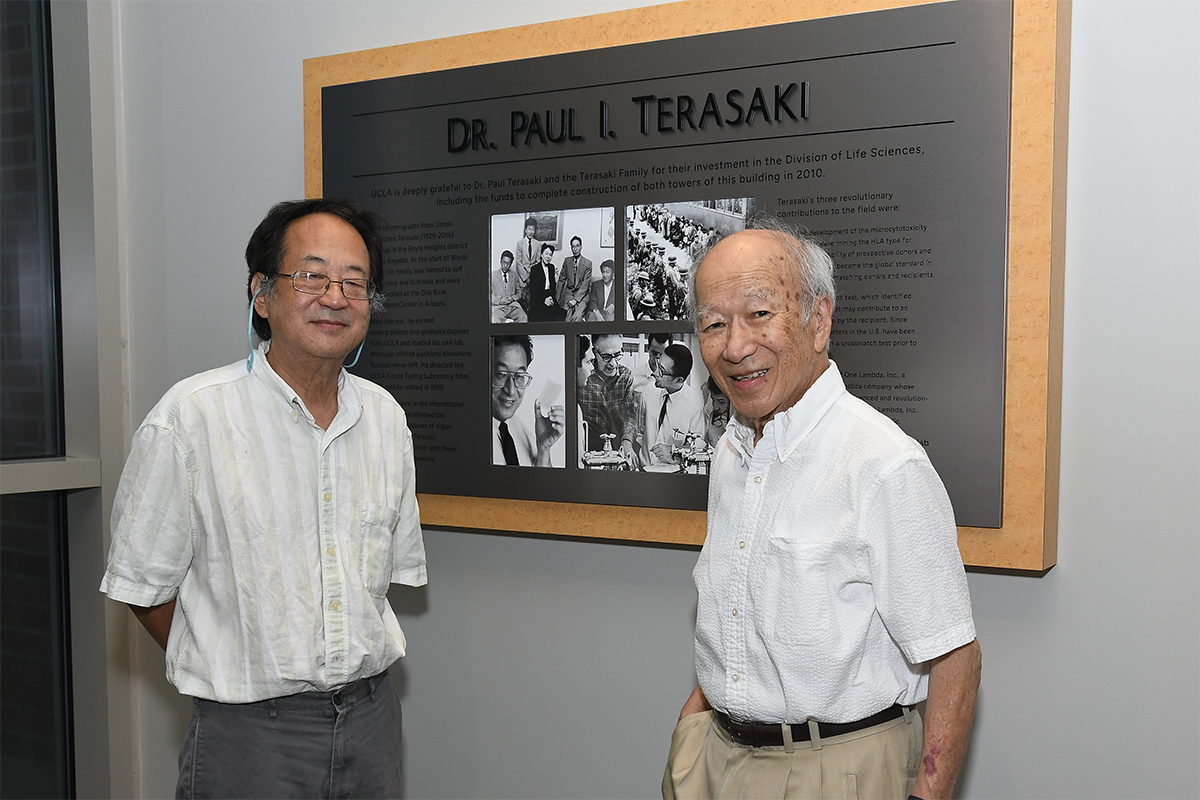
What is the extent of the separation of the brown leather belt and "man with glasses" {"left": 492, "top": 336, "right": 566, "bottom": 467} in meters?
1.06

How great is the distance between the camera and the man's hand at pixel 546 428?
2.56 meters

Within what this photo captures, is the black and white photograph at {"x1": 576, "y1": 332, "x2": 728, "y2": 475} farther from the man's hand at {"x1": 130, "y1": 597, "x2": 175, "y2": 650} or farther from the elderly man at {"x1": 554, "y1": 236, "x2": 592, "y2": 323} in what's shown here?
the man's hand at {"x1": 130, "y1": 597, "x2": 175, "y2": 650}

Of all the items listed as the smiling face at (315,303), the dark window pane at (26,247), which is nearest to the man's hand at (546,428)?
the smiling face at (315,303)

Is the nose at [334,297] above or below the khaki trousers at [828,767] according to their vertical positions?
above

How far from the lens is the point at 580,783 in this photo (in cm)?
269

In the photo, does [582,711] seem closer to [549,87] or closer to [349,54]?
[549,87]

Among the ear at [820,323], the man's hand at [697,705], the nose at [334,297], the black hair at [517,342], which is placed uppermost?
the nose at [334,297]

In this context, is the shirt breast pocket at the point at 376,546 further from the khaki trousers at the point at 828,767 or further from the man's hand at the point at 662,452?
the khaki trousers at the point at 828,767

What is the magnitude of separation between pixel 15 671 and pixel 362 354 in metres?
1.64

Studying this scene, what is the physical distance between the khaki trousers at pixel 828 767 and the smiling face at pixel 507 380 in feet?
3.86

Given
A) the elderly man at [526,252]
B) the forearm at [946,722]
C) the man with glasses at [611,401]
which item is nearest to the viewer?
the forearm at [946,722]

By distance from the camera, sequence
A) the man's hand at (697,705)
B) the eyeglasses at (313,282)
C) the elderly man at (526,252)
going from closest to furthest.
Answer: the man's hand at (697,705) → the eyeglasses at (313,282) → the elderly man at (526,252)

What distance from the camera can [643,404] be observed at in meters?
2.44

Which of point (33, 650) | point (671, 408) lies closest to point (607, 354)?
point (671, 408)
